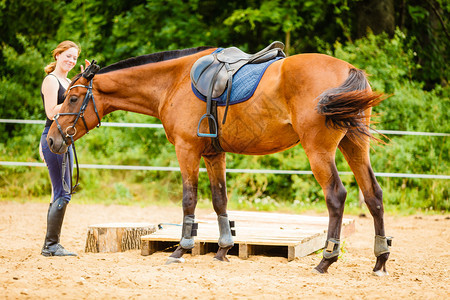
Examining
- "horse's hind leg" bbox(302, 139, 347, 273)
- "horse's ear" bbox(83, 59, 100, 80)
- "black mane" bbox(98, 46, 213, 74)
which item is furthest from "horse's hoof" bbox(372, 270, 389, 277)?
"horse's ear" bbox(83, 59, 100, 80)

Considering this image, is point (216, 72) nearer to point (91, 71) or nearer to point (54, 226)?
point (91, 71)

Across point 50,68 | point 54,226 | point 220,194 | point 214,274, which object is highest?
point 50,68

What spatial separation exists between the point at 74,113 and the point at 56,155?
52 centimetres

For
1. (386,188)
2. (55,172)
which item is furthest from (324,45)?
(55,172)

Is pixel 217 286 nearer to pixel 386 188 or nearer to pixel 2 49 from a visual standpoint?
pixel 386 188

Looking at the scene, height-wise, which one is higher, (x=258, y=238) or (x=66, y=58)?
(x=66, y=58)

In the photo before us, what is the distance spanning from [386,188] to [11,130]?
8752 millimetres

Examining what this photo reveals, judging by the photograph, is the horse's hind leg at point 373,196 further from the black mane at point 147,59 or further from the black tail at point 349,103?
the black mane at point 147,59

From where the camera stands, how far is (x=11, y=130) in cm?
1254

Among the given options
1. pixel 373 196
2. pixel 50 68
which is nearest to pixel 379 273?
pixel 373 196

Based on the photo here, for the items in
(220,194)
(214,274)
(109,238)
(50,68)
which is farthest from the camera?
(109,238)

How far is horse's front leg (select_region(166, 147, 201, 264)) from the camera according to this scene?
15.4 feet

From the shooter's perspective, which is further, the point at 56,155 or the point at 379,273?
the point at 56,155

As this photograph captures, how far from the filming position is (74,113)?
4746mm
